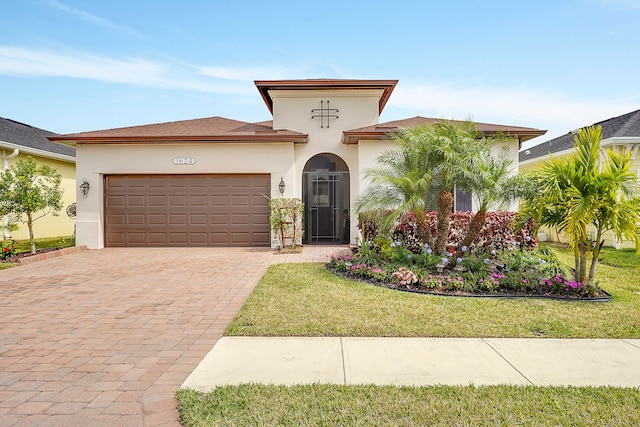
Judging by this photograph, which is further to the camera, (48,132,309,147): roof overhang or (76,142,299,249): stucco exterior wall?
(76,142,299,249): stucco exterior wall

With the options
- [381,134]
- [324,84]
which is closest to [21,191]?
[324,84]

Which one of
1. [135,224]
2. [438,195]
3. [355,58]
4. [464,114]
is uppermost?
[355,58]

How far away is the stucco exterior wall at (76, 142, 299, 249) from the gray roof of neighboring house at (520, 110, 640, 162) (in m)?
7.91

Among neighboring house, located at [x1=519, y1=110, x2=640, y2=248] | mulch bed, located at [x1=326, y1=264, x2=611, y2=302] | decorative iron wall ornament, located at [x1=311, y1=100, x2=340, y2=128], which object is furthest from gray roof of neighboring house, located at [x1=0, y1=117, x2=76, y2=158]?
neighboring house, located at [x1=519, y1=110, x2=640, y2=248]

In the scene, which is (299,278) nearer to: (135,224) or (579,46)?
(135,224)

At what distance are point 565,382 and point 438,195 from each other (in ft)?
16.5

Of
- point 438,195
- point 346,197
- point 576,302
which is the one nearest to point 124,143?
point 346,197

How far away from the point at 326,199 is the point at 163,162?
5.59 m

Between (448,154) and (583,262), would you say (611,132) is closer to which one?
(583,262)

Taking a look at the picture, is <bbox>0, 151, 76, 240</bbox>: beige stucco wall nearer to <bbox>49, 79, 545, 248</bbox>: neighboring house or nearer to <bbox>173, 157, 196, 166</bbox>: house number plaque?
<bbox>49, 79, 545, 248</bbox>: neighboring house

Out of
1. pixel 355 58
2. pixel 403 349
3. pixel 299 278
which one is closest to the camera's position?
pixel 403 349

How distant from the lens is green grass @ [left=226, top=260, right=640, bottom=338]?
175 inches

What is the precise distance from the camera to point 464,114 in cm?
791

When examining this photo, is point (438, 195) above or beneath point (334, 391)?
above
